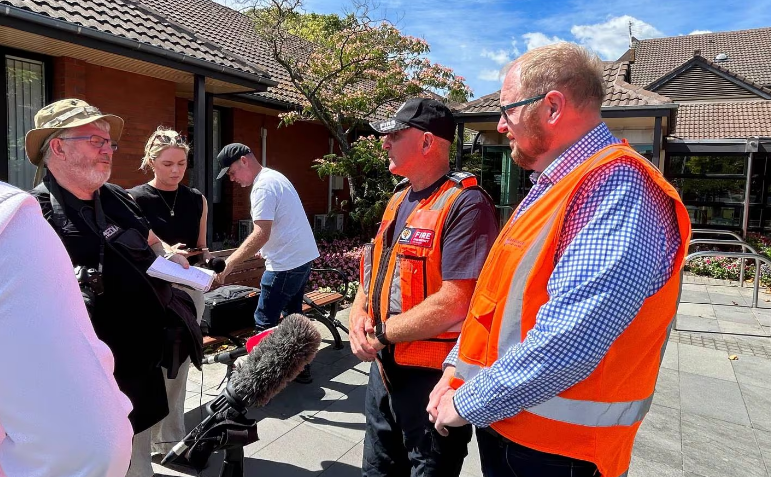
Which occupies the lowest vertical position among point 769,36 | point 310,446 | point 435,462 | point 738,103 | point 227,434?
point 310,446

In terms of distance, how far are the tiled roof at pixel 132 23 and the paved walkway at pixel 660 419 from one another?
442 centimetres

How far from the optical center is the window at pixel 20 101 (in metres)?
6.64

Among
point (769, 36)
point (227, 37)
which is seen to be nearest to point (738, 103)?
point (769, 36)

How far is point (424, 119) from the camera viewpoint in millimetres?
2346

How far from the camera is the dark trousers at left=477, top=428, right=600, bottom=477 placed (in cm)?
139

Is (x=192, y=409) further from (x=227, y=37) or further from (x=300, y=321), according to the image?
(x=227, y=37)

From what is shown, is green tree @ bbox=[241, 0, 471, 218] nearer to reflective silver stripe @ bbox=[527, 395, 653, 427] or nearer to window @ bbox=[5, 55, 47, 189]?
window @ bbox=[5, 55, 47, 189]

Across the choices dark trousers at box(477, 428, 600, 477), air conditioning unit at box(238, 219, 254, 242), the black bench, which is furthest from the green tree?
dark trousers at box(477, 428, 600, 477)

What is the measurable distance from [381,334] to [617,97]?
1098cm

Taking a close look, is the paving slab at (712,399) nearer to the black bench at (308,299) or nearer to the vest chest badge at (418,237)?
the black bench at (308,299)

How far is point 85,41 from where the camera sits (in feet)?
19.5

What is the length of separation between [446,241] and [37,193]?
1756mm

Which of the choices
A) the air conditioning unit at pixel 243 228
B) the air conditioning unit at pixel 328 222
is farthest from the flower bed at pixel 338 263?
the air conditioning unit at pixel 243 228

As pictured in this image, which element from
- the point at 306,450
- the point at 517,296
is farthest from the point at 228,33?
the point at 517,296
